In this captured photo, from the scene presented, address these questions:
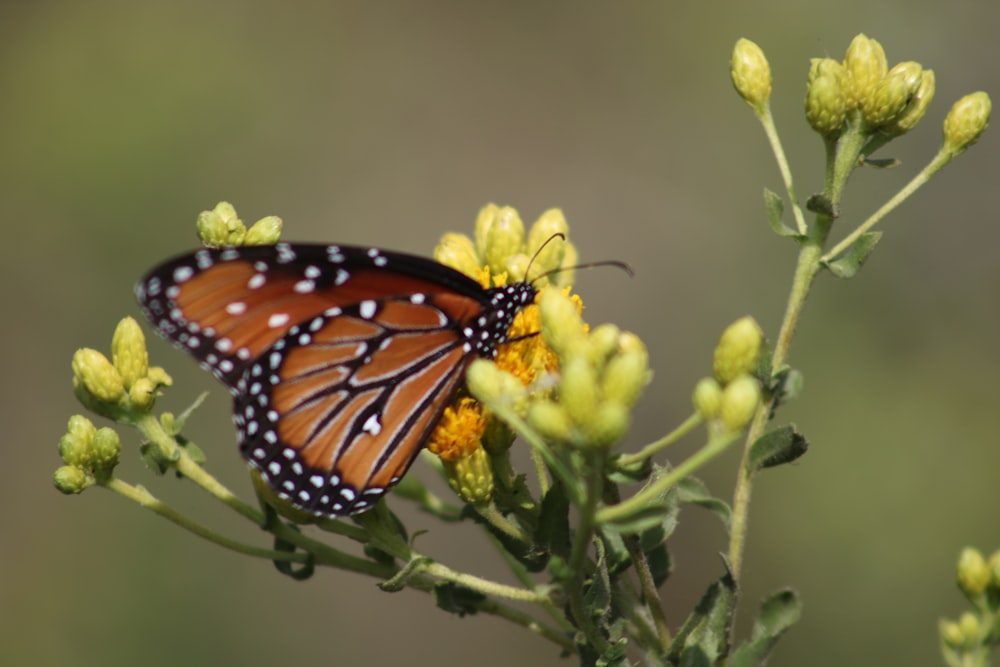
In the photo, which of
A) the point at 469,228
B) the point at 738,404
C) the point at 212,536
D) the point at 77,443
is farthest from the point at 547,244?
the point at 469,228

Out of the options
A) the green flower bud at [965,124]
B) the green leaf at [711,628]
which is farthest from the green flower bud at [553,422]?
the green flower bud at [965,124]

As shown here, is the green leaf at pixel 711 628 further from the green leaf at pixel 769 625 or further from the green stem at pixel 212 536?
the green stem at pixel 212 536

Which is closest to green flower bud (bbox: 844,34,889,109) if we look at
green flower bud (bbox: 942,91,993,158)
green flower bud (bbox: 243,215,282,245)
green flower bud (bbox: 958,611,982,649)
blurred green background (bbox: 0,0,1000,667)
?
green flower bud (bbox: 942,91,993,158)

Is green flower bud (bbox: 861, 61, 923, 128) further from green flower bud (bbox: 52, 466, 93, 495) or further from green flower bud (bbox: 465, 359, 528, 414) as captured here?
green flower bud (bbox: 52, 466, 93, 495)

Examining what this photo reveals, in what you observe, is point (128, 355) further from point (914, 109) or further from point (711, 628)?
point (914, 109)

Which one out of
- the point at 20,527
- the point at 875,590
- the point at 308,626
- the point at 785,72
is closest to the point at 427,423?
the point at 875,590

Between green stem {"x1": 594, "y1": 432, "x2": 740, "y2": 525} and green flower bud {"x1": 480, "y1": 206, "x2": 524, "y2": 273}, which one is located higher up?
green flower bud {"x1": 480, "y1": 206, "x2": 524, "y2": 273}

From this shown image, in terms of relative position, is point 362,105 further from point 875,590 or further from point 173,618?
point 875,590
